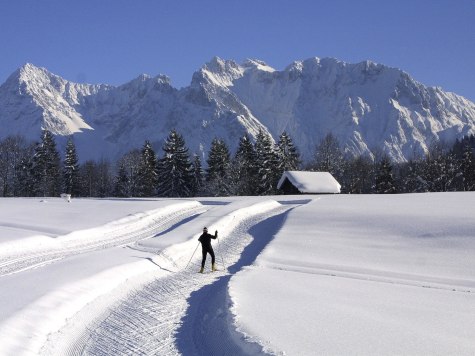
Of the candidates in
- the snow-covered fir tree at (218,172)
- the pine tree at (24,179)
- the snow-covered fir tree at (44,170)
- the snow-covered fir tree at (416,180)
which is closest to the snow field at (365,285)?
the snow-covered fir tree at (218,172)

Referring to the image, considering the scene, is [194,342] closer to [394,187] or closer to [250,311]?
[250,311]

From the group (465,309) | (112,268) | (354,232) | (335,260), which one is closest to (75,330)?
(112,268)

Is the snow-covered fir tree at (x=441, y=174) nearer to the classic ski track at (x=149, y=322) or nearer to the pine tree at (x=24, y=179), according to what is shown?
the pine tree at (x=24, y=179)

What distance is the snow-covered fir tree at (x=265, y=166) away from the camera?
6756cm

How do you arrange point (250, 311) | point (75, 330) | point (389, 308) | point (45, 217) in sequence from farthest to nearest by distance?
point (45, 217)
point (389, 308)
point (250, 311)
point (75, 330)

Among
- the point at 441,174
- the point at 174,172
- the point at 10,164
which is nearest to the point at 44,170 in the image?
the point at 10,164

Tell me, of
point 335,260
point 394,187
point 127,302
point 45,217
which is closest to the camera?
point 127,302

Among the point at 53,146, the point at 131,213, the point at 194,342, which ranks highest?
the point at 53,146

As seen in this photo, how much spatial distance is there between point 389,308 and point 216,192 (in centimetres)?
5699

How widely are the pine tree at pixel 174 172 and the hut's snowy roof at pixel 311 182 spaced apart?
1491cm

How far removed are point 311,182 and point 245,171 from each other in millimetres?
13185

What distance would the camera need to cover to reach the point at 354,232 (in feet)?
84.1

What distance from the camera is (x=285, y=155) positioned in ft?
242

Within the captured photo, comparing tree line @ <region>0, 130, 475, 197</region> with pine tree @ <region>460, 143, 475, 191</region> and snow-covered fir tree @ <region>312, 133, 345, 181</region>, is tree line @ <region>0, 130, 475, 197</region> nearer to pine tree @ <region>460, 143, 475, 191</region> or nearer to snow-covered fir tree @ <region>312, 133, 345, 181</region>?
pine tree @ <region>460, 143, 475, 191</region>
